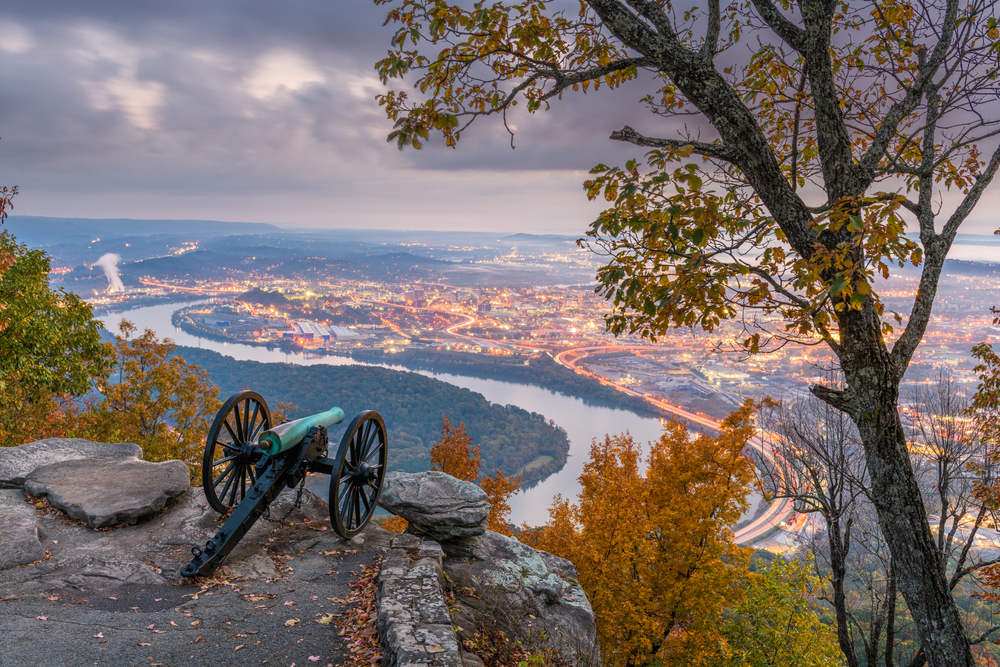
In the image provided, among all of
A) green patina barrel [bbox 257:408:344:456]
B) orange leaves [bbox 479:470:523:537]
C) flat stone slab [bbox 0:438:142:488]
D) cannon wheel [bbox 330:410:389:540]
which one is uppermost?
green patina barrel [bbox 257:408:344:456]

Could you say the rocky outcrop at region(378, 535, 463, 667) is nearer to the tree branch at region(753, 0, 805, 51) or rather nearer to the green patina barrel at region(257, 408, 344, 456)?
the green patina barrel at region(257, 408, 344, 456)

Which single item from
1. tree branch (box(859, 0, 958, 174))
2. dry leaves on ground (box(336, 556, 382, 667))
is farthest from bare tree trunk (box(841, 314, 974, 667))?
dry leaves on ground (box(336, 556, 382, 667))

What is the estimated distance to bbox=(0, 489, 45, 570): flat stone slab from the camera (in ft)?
16.6

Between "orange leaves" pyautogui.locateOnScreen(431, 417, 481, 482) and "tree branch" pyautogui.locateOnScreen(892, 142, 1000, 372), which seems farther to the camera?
"orange leaves" pyautogui.locateOnScreen(431, 417, 481, 482)

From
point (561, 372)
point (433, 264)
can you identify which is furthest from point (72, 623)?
point (433, 264)

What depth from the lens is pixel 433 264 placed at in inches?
6811

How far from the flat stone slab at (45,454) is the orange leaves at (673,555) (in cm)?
1053

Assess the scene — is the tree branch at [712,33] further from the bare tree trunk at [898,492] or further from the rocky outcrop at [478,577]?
the rocky outcrop at [478,577]

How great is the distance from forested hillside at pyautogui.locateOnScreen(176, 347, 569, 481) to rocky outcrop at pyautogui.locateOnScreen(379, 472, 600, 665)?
34.6 meters

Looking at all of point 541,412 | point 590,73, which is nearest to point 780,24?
point 590,73

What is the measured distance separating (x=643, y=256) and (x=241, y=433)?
17.2 feet

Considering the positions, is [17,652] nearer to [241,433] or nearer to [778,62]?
[241,433]

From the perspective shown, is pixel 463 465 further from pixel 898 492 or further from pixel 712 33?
pixel 712 33

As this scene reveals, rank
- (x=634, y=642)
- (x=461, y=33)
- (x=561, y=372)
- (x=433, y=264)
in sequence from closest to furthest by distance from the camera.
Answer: (x=461, y=33), (x=634, y=642), (x=561, y=372), (x=433, y=264)
